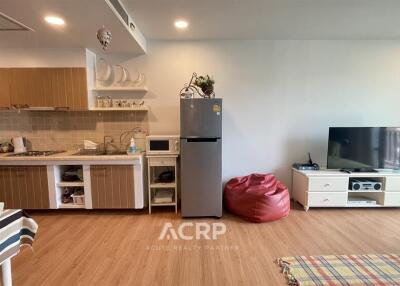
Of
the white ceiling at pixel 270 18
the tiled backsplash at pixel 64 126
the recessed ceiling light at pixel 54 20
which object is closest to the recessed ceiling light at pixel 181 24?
the white ceiling at pixel 270 18

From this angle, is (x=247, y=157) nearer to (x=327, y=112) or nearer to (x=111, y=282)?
(x=327, y=112)

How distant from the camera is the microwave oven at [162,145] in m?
3.25

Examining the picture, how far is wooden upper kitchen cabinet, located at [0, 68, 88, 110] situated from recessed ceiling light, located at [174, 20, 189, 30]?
1422 mm

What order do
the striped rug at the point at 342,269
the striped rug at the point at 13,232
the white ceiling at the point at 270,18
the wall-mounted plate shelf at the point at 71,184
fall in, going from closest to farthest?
the striped rug at the point at 13,232 → the striped rug at the point at 342,269 → the white ceiling at the point at 270,18 → the wall-mounted plate shelf at the point at 71,184

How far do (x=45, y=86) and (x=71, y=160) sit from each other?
1.11 metres

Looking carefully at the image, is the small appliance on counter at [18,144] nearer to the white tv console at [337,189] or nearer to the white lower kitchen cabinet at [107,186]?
the white lower kitchen cabinet at [107,186]

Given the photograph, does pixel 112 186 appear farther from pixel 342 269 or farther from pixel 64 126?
pixel 342 269

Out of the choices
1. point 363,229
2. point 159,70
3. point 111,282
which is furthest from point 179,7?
point 363,229

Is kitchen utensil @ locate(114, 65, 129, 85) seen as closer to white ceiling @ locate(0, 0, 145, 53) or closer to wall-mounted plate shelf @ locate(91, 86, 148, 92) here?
wall-mounted plate shelf @ locate(91, 86, 148, 92)

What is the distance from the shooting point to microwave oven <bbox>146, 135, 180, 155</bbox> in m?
3.25

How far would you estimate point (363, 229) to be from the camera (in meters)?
2.86

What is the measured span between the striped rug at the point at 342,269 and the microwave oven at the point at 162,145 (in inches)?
72.6

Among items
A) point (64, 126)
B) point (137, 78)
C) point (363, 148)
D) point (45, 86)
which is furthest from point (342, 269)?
point (45, 86)

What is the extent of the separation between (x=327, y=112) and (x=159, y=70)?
106 inches
